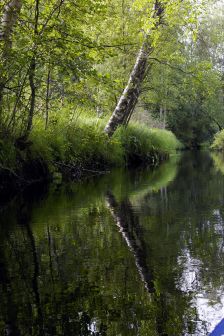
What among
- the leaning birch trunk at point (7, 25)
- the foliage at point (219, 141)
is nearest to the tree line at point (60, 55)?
the leaning birch trunk at point (7, 25)

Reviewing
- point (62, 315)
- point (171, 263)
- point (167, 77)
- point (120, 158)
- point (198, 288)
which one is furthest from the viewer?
point (167, 77)

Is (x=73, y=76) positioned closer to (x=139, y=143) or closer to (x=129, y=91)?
(x=129, y=91)

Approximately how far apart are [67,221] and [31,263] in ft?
6.53

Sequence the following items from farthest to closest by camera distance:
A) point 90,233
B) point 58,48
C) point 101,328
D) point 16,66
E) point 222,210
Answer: point 58,48 → point 16,66 → point 222,210 → point 90,233 → point 101,328

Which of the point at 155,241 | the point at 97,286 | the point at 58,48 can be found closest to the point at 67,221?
the point at 155,241

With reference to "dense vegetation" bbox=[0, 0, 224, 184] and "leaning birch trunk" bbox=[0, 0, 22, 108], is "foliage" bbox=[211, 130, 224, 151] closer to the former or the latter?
"dense vegetation" bbox=[0, 0, 224, 184]

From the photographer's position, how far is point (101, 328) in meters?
2.68

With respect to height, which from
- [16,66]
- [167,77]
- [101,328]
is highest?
[167,77]

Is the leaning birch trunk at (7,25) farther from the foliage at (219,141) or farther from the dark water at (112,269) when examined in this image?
the foliage at (219,141)

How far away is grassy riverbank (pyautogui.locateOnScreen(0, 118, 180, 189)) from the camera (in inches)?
397

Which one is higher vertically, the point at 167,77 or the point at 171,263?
the point at 167,77

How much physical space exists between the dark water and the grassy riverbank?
2778 millimetres

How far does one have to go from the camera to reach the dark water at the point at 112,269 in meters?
2.77

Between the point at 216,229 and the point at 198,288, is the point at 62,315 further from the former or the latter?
the point at 216,229
